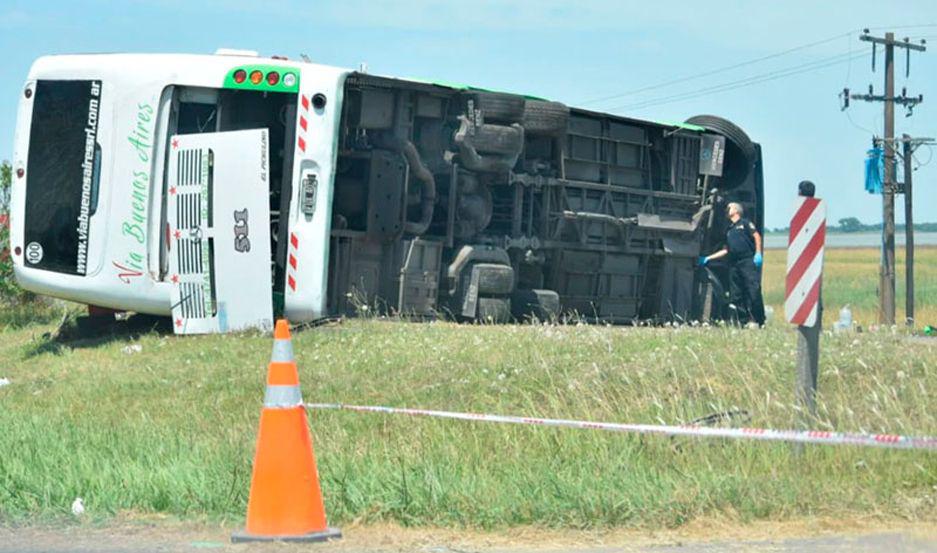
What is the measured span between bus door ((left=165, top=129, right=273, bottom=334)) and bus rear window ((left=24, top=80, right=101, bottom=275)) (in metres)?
0.87

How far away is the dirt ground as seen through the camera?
6488mm

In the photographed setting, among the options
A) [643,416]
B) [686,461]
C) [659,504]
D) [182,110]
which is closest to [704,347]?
[643,416]

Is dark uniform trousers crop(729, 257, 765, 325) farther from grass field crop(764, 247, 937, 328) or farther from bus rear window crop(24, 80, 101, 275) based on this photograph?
bus rear window crop(24, 80, 101, 275)

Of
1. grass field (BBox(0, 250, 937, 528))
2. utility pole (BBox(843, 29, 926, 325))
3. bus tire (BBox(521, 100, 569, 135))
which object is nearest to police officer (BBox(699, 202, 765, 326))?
bus tire (BBox(521, 100, 569, 135))

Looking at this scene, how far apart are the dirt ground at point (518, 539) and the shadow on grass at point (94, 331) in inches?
324

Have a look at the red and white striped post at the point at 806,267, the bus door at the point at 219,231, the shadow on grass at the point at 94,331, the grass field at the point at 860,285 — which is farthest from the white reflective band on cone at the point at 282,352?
the grass field at the point at 860,285

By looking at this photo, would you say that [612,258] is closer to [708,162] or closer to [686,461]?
[708,162]

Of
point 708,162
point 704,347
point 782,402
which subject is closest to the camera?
point 782,402

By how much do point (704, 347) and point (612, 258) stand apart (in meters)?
6.32

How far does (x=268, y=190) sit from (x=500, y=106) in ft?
9.70

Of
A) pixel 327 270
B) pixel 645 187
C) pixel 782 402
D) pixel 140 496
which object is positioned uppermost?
pixel 645 187

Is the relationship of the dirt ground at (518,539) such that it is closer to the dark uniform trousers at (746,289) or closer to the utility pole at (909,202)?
the dark uniform trousers at (746,289)

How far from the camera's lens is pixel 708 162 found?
60.7 feet

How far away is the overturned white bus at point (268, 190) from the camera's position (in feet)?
45.6
